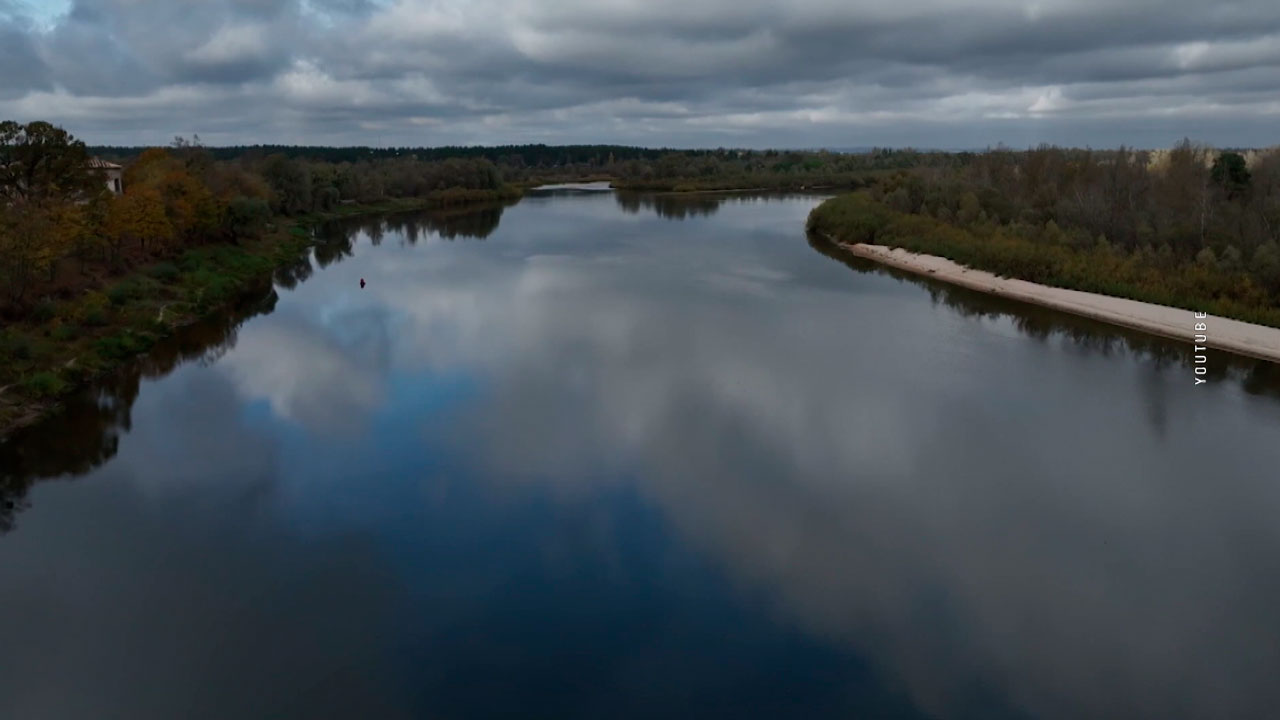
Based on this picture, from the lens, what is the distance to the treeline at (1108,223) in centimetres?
1991

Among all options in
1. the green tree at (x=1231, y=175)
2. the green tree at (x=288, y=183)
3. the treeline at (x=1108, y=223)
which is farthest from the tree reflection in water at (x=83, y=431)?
the green tree at (x=1231, y=175)

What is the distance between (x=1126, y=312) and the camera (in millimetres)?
19984

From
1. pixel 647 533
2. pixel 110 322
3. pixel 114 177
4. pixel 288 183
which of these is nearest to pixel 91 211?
pixel 110 322

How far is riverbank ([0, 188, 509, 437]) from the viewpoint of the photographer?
13.1 m

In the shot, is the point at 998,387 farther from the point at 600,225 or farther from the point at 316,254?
the point at 600,225

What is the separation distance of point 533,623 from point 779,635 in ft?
6.78

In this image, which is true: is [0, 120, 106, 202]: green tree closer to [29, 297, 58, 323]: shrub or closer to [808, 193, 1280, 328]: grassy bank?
[29, 297, 58, 323]: shrub

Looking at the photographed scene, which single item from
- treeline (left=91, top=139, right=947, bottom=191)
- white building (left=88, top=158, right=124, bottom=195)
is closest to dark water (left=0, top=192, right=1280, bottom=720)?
white building (left=88, top=158, right=124, bottom=195)

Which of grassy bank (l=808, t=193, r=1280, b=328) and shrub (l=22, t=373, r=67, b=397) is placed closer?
shrub (l=22, t=373, r=67, b=397)

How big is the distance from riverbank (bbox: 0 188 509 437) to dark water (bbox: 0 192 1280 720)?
2.19 ft

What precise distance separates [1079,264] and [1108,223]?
13.8ft

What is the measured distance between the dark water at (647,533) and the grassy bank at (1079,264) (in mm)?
2887

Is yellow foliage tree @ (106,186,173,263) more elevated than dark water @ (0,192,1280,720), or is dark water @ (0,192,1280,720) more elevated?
yellow foliage tree @ (106,186,173,263)

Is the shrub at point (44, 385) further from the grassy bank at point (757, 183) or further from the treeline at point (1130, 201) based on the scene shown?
the grassy bank at point (757, 183)
